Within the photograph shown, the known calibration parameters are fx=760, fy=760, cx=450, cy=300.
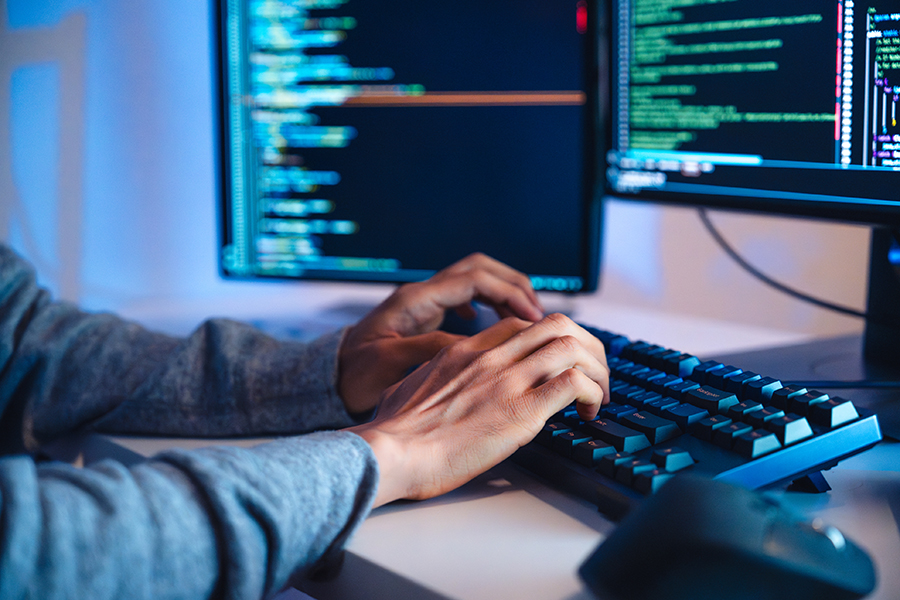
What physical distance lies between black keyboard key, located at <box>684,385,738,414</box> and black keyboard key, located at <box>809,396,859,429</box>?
0.15 ft

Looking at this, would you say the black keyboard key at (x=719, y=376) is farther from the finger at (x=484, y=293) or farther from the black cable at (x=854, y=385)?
the finger at (x=484, y=293)

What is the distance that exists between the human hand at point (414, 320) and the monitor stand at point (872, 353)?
224 millimetres

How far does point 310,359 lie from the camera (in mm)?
685

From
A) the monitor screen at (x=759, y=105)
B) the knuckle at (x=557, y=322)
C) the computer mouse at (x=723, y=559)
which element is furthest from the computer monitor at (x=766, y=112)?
the computer mouse at (x=723, y=559)

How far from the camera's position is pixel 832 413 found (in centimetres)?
45

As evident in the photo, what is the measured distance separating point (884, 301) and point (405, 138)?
1.83 feet

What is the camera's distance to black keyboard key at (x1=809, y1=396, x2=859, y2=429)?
1.48ft

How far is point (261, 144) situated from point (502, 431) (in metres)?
0.65

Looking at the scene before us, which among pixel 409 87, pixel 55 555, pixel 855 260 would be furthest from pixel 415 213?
pixel 55 555

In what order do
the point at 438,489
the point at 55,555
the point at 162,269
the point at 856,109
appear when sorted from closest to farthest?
1. the point at 55,555
2. the point at 438,489
3. the point at 856,109
4. the point at 162,269

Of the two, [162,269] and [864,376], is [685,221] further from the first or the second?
[162,269]

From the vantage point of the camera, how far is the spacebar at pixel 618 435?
0.45m

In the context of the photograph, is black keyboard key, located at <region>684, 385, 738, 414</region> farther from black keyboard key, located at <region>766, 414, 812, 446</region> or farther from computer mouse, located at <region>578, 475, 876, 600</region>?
computer mouse, located at <region>578, 475, 876, 600</region>

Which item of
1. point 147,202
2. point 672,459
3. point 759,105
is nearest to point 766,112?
point 759,105
